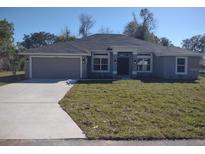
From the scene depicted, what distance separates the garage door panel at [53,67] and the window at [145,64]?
6025mm

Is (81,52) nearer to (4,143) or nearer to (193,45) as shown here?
(4,143)

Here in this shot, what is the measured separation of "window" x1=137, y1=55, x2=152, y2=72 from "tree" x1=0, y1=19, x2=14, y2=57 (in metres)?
20.8

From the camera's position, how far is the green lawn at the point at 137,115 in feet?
22.2

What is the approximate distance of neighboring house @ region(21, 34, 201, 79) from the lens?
76.7 ft

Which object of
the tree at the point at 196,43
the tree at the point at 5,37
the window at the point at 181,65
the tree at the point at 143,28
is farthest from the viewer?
the tree at the point at 196,43

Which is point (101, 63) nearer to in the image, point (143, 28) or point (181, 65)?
point (181, 65)

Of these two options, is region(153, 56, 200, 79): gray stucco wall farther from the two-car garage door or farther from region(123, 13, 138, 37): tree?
region(123, 13, 138, 37): tree

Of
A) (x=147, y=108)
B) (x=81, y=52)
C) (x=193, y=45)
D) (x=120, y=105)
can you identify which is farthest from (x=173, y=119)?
(x=193, y=45)

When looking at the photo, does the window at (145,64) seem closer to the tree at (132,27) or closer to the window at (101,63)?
the window at (101,63)

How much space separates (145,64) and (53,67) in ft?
27.4

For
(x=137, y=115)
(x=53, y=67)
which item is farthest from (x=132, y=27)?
(x=137, y=115)

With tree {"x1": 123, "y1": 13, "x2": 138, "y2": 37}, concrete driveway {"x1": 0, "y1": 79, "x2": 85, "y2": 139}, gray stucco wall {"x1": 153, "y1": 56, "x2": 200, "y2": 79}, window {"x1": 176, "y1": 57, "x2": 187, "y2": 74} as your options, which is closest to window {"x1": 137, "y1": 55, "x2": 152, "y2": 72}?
gray stucco wall {"x1": 153, "y1": 56, "x2": 200, "y2": 79}

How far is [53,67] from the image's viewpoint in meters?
23.4

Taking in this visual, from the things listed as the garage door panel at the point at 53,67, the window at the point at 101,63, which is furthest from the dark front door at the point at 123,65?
the garage door panel at the point at 53,67
